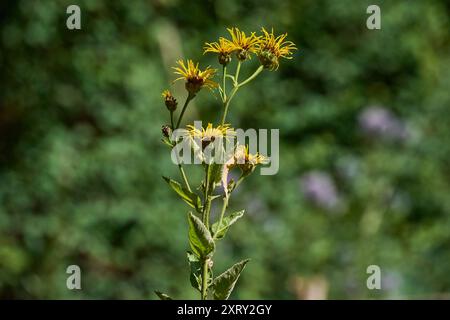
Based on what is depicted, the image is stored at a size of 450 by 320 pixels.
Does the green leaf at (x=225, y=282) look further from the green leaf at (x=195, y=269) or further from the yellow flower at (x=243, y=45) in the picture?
the yellow flower at (x=243, y=45)

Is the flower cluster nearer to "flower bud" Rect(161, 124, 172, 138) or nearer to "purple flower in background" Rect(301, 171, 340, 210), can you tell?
Answer: "flower bud" Rect(161, 124, 172, 138)

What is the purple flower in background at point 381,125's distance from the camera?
3021 mm

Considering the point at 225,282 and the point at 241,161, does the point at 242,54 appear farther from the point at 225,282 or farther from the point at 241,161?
the point at 225,282

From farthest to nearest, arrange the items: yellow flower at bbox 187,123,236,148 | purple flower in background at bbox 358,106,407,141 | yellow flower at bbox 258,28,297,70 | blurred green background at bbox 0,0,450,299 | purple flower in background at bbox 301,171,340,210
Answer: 1. purple flower in background at bbox 358,106,407,141
2. purple flower in background at bbox 301,171,340,210
3. blurred green background at bbox 0,0,450,299
4. yellow flower at bbox 258,28,297,70
5. yellow flower at bbox 187,123,236,148

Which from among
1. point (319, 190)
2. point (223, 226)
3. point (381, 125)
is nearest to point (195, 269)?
point (223, 226)

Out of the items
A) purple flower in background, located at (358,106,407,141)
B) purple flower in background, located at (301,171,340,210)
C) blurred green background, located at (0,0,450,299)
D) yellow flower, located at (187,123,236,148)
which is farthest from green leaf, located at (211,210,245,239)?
purple flower in background, located at (358,106,407,141)

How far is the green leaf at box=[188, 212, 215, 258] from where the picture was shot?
0.94 meters

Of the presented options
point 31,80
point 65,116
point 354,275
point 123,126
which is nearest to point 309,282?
point 354,275

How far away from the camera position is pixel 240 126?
2965mm

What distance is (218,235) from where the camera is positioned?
101 cm

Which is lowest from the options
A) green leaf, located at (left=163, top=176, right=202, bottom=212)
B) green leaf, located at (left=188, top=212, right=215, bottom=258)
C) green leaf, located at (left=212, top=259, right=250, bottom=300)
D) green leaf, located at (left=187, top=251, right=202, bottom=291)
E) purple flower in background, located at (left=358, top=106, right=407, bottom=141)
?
green leaf, located at (left=212, top=259, right=250, bottom=300)

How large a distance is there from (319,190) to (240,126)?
388mm

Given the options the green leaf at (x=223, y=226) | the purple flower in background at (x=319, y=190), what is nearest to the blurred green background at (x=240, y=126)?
the purple flower in background at (x=319, y=190)

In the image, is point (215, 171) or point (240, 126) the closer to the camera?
point (215, 171)
